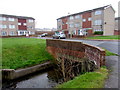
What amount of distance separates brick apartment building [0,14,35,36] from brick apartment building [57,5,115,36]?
2016 centimetres

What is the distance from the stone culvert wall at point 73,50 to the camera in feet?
24.7

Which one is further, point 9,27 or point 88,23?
point 9,27

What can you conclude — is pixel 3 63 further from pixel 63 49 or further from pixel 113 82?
pixel 113 82

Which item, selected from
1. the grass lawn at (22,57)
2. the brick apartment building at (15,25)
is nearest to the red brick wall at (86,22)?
the brick apartment building at (15,25)

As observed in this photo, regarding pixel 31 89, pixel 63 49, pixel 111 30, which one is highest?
pixel 111 30

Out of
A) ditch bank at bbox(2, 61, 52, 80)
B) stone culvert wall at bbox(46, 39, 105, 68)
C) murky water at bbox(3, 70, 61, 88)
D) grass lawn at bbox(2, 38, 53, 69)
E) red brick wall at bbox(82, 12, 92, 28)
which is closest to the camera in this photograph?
stone culvert wall at bbox(46, 39, 105, 68)

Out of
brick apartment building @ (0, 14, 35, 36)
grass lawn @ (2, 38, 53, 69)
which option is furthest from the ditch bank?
brick apartment building @ (0, 14, 35, 36)

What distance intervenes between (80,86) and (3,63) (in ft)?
27.7

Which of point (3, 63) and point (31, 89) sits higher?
point (3, 63)

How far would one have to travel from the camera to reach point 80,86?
412 cm

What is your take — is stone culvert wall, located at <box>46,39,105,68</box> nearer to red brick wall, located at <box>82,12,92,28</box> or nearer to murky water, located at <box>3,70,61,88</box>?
murky water, located at <box>3,70,61,88</box>

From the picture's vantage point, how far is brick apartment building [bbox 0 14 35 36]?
45969 millimetres

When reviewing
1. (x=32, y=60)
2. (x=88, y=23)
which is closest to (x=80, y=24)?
(x=88, y=23)

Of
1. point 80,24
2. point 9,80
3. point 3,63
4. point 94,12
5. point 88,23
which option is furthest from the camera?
point 80,24
